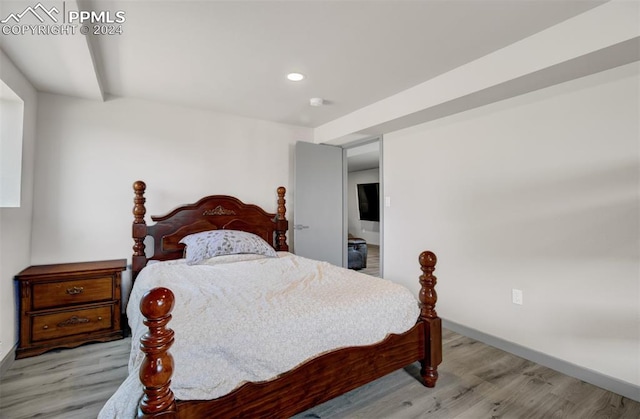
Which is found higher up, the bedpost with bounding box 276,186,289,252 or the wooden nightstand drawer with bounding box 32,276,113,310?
the bedpost with bounding box 276,186,289,252

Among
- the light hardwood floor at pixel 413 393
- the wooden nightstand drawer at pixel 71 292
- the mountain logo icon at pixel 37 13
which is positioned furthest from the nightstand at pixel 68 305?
the mountain logo icon at pixel 37 13

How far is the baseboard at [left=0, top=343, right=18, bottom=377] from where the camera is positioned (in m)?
2.10

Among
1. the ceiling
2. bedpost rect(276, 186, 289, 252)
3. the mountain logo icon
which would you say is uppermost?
the ceiling

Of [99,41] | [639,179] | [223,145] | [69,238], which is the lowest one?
[69,238]

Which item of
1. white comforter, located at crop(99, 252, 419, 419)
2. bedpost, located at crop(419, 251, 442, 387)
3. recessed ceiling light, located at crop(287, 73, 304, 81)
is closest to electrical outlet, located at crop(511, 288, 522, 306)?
bedpost, located at crop(419, 251, 442, 387)

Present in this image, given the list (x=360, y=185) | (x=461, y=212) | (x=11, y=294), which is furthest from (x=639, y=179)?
(x=360, y=185)

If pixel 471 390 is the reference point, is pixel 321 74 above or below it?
above

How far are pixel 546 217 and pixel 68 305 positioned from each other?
153 inches

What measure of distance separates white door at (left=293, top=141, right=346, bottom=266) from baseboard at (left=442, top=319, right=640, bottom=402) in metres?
1.87

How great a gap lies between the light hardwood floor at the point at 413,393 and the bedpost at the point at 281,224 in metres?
1.91

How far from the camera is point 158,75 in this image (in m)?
2.62

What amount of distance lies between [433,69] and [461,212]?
1.32 m

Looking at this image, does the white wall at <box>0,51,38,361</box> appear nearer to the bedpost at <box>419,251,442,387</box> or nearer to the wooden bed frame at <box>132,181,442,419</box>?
the wooden bed frame at <box>132,181,442,419</box>

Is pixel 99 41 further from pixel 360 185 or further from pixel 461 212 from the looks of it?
pixel 360 185
